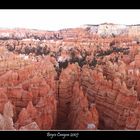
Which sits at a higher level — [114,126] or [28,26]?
[28,26]

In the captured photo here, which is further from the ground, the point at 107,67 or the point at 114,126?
the point at 107,67

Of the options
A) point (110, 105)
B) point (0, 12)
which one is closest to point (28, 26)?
point (0, 12)
